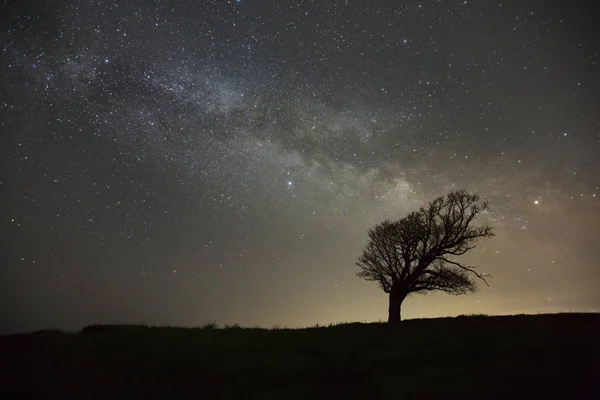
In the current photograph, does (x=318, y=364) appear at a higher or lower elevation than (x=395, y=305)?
lower

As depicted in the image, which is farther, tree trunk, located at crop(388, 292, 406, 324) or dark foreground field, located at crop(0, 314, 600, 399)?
tree trunk, located at crop(388, 292, 406, 324)

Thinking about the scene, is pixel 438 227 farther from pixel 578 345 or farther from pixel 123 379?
pixel 123 379

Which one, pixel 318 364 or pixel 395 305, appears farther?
pixel 395 305

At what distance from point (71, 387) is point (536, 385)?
8938 millimetres

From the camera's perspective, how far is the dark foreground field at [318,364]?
7.57 metres

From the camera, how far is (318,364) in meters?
9.73

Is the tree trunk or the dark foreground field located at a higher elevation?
the tree trunk

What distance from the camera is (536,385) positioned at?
23.6ft

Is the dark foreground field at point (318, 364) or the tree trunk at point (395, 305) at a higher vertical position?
the tree trunk at point (395, 305)

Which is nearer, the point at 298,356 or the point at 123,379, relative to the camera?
the point at 123,379

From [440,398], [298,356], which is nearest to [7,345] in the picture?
[298,356]

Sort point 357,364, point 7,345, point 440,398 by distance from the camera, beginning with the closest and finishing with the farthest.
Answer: point 440,398 → point 357,364 → point 7,345

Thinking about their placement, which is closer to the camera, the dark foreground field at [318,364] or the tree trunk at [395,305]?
the dark foreground field at [318,364]

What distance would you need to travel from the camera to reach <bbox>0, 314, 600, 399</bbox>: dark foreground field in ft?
24.8
